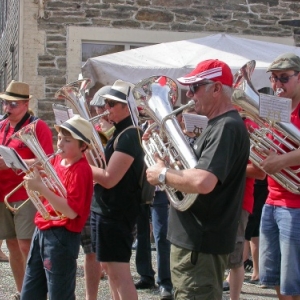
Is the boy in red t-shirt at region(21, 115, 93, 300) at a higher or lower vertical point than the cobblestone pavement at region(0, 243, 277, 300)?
higher

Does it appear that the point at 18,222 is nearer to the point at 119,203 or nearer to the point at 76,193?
the point at 119,203

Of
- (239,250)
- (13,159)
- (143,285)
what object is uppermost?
(13,159)

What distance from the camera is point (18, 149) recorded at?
5.48 m

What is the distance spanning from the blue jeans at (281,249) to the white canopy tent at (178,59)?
3.42 meters

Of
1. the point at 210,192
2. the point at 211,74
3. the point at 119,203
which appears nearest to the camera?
the point at 210,192

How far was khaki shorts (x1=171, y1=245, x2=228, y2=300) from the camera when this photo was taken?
3.38m

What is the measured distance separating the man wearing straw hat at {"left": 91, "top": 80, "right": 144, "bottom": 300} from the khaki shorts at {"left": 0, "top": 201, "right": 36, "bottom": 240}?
96 centimetres

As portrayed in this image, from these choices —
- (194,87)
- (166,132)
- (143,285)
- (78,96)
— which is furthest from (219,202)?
(143,285)

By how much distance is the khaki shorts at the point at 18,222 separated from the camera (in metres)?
5.41

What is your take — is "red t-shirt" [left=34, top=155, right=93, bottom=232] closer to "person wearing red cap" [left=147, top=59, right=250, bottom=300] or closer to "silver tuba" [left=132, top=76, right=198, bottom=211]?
"silver tuba" [left=132, top=76, right=198, bottom=211]

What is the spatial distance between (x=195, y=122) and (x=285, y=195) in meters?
0.88

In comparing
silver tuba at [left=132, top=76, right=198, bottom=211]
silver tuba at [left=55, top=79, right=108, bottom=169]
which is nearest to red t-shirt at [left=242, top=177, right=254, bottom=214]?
silver tuba at [left=55, top=79, right=108, bottom=169]

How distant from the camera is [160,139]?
369cm

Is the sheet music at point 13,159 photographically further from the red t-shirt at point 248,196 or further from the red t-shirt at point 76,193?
the red t-shirt at point 248,196
